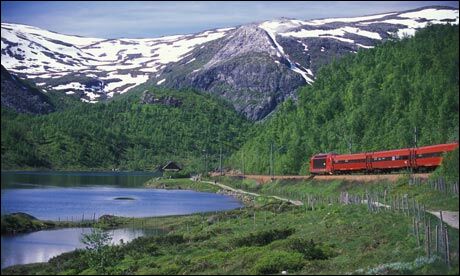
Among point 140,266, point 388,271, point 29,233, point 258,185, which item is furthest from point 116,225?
point 258,185

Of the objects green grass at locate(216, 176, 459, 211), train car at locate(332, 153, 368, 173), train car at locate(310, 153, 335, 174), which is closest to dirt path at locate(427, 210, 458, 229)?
green grass at locate(216, 176, 459, 211)

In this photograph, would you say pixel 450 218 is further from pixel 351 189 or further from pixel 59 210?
pixel 59 210

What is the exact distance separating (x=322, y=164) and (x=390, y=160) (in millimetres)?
23921

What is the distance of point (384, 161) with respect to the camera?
8688 centimetres

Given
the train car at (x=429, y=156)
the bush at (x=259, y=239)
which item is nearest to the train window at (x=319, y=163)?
the train car at (x=429, y=156)

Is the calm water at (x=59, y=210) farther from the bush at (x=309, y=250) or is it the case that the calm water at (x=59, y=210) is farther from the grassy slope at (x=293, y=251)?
the bush at (x=309, y=250)

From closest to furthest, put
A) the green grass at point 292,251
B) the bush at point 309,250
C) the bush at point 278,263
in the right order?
the green grass at point 292,251 → the bush at point 278,263 → the bush at point 309,250

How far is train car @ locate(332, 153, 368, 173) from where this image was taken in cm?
9281

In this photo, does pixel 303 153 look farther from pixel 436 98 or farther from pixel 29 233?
pixel 29 233

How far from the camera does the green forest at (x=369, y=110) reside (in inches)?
4304

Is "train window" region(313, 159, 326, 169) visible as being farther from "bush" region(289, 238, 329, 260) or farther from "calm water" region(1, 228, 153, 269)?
"bush" region(289, 238, 329, 260)

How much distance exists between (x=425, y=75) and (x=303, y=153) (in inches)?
1293

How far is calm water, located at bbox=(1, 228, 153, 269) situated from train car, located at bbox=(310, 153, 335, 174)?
1596 inches

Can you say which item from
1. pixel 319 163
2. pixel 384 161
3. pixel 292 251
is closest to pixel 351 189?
pixel 384 161
